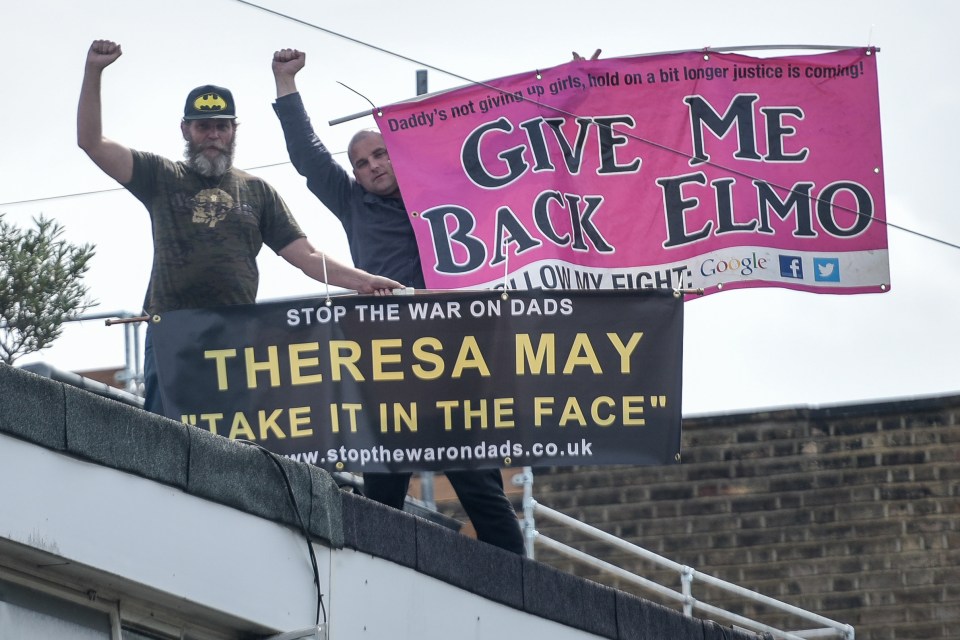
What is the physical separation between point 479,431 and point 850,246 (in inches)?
104

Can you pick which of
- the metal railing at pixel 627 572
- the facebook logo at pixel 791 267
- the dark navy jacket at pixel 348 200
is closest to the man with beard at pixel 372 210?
the dark navy jacket at pixel 348 200

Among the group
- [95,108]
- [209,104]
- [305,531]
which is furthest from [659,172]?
[305,531]

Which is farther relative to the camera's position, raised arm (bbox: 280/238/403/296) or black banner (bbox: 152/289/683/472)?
raised arm (bbox: 280/238/403/296)

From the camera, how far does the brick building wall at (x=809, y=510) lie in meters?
15.6

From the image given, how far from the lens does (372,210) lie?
8.97 m

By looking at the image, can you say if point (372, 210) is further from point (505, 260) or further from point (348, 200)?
point (505, 260)

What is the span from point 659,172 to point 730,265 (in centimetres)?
67

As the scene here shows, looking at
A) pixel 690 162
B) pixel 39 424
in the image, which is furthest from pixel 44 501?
pixel 690 162

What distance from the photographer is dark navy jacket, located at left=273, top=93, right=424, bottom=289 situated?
8.82 metres

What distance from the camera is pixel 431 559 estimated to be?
7.51 m

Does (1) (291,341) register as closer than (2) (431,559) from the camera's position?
No

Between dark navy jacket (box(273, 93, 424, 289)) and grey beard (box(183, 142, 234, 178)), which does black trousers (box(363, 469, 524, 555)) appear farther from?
grey beard (box(183, 142, 234, 178))

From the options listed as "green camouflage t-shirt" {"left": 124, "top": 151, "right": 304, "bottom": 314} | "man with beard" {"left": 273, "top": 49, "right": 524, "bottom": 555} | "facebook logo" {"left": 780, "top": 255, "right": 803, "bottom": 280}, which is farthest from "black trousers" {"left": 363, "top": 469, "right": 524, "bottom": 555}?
"facebook logo" {"left": 780, "top": 255, "right": 803, "bottom": 280}

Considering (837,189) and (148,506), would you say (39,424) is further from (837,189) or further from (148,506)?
(837,189)
